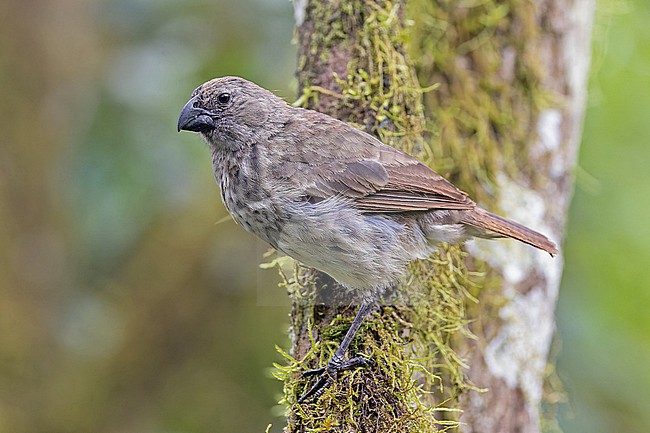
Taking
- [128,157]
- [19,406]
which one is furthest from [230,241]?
[19,406]

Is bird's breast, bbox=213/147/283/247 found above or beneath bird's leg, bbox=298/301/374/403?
above

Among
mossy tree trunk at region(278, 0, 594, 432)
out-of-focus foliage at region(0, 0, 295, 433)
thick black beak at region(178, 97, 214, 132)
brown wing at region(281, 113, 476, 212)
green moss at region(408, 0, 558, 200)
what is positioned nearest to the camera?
mossy tree trunk at region(278, 0, 594, 432)

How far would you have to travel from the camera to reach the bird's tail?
9.89 ft

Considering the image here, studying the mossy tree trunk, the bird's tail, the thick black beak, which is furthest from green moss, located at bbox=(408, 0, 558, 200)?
the thick black beak

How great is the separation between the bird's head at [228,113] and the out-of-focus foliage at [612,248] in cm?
196

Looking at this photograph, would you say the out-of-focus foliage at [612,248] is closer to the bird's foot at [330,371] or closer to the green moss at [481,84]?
the green moss at [481,84]

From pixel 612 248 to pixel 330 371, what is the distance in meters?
2.39

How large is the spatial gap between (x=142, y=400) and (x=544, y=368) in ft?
8.18

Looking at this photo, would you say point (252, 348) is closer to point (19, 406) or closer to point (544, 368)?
point (19, 406)

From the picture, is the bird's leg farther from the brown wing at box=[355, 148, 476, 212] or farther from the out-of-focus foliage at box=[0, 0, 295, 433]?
the out-of-focus foliage at box=[0, 0, 295, 433]

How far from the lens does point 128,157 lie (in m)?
3.74

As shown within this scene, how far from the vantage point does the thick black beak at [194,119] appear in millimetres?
3134

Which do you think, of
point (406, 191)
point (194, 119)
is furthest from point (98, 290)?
point (406, 191)

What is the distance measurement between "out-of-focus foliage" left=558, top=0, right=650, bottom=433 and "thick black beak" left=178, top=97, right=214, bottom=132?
216cm
